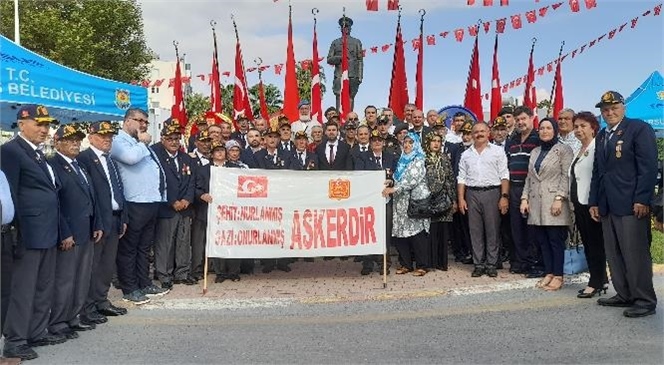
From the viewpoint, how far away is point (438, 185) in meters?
7.86

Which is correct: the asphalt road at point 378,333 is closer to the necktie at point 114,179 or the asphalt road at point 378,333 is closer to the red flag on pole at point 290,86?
the necktie at point 114,179

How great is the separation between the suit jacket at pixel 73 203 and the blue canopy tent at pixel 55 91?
15.1 ft

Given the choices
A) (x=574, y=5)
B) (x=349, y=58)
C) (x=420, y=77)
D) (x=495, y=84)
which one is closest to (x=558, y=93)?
(x=495, y=84)

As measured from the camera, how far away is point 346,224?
24.4 ft

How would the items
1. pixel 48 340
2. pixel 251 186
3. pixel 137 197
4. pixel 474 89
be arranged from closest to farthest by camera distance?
pixel 48 340
pixel 137 197
pixel 251 186
pixel 474 89

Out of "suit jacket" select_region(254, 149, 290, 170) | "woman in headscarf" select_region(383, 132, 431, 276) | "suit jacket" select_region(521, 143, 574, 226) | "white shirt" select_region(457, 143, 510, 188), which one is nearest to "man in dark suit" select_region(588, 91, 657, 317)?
"suit jacket" select_region(521, 143, 574, 226)

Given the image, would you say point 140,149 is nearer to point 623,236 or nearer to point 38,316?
point 38,316

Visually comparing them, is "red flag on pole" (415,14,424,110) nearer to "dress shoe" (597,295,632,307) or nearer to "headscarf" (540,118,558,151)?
"headscarf" (540,118,558,151)

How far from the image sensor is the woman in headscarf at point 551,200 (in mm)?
6828

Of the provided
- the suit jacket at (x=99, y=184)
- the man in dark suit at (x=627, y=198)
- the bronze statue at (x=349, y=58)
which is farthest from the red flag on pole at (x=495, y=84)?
the suit jacket at (x=99, y=184)

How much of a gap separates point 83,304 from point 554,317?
4414 millimetres

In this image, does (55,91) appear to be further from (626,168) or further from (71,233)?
(626,168)

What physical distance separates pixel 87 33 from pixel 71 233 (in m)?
27.1

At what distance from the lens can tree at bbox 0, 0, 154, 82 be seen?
2794 centimetres
